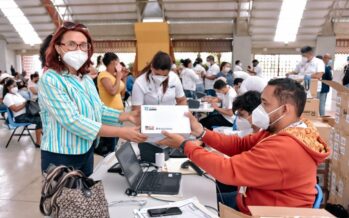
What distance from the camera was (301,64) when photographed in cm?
562

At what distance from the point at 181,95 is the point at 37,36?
10404mm

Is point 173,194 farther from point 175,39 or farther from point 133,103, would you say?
point 175,39

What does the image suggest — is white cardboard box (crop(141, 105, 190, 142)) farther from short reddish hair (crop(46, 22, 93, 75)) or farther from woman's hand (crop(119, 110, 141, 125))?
short reddish hair (crop(46, 22, 93, 75))

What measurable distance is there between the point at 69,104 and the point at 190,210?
74cm

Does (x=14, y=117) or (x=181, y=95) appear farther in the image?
(x=14, y=117)

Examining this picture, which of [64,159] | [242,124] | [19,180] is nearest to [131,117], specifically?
[64,159]

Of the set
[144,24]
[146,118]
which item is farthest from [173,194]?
[144,24]

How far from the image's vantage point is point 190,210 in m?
1.37

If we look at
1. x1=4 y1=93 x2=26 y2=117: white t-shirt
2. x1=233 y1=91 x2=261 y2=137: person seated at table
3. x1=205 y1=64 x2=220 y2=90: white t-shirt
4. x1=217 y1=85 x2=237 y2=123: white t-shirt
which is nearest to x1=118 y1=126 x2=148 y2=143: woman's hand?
x1=233 y1=91 x2=261 y2=137: person seated at table

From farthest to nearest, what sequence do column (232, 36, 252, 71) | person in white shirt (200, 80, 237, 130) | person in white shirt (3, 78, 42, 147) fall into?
column (232, 36, 252, 71) < person in white shirt (3, 78, 42, 147) < person in white shirt (200, 80, 237, 130)

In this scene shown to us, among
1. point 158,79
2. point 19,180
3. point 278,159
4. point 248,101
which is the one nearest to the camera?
point 278,159

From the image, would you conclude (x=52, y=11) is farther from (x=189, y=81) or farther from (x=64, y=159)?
(x=64, y=159)

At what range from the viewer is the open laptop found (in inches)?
62.4

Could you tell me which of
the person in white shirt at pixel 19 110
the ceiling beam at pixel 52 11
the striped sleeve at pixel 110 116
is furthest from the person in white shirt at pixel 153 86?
the ceiling beam at pixel 52 11
